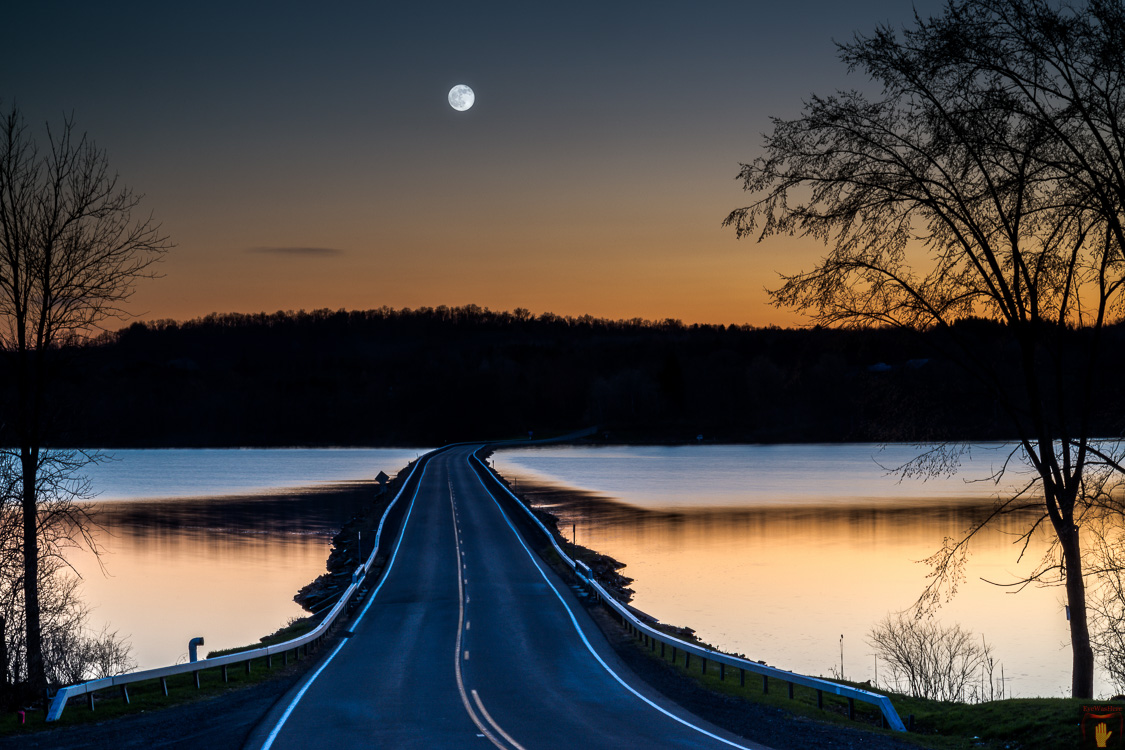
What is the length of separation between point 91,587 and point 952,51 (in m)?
51.0

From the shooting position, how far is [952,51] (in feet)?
47.1

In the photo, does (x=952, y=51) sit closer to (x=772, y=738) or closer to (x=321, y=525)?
(x=772, y=738)

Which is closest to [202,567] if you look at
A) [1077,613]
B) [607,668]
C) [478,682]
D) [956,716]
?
[607,668]

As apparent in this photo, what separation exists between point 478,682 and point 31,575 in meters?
10.6

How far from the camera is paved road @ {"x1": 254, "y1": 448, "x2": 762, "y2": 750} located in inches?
613

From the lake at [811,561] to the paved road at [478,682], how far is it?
21.7 feet

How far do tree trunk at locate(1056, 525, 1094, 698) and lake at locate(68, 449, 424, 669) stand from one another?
28800mm

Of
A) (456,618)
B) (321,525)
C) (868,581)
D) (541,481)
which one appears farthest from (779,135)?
(541,481)

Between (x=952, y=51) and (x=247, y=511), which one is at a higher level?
(x=952, y=51)

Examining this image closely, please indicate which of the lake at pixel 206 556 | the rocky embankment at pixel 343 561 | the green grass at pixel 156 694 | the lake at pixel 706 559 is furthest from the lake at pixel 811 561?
the lake at pixel 206 556

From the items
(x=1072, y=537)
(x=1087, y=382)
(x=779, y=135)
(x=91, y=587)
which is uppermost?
(x=779, y=135)

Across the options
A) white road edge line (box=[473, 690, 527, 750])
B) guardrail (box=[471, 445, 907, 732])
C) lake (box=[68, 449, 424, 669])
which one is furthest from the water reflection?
white road edge line (box=[473, 690, 527, 750])

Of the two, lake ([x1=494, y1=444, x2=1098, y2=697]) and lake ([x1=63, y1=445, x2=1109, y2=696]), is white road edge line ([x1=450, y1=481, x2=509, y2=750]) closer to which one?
lake ([x1=494, y1=444, x2=1098, y2=697])

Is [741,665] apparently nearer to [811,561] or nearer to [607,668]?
[607,668]
